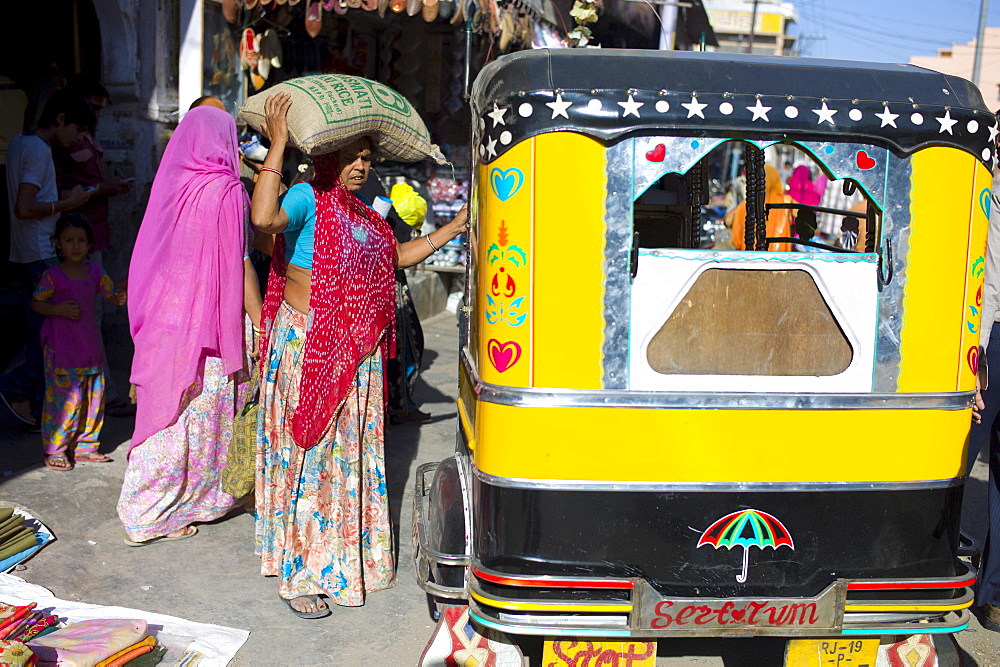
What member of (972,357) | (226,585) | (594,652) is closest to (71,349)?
(226,585)

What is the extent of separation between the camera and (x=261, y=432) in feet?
11.3

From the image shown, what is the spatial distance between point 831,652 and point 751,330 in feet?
3.35

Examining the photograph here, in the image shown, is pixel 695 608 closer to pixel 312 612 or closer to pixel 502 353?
pixel 502 353

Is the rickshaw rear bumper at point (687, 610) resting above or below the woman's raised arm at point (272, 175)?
below

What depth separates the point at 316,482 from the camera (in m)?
3.32

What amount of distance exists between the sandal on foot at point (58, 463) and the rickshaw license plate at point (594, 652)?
2.98 m

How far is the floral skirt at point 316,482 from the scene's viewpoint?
3301 millimetres

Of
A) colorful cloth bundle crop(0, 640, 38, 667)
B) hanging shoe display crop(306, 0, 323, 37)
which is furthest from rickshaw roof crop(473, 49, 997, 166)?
hanging shoe display crop(306, 0, 323, 37)

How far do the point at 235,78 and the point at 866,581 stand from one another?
6.11 meters

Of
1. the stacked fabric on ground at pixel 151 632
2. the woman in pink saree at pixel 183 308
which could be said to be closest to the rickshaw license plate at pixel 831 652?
the stacked fabric on ground at pixel 151 632

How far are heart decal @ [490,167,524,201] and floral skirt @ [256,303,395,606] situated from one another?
1.15 m

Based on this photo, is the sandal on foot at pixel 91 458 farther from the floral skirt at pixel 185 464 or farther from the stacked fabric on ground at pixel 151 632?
the stacked fabric on ground at pixel 151 632

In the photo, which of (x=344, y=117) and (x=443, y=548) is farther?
(x=344, y=117)

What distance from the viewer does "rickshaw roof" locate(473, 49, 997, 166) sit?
2.38 meters
